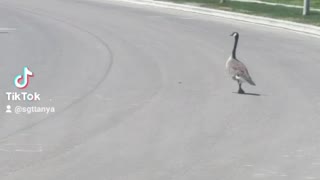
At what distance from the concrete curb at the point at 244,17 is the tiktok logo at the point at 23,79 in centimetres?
1202

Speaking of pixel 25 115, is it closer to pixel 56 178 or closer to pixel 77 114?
pixel 77 114

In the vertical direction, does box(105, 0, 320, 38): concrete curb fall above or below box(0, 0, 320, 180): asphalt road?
below

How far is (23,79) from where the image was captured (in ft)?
67.3

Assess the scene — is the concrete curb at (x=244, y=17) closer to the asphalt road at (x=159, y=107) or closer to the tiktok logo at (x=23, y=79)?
the asphalt road at (x=159, y=107)

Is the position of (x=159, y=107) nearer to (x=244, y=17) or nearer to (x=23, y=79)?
(x=23, y=79)

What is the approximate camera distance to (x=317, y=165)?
1270 centimetres

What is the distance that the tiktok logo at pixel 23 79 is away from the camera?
1978 centimetres

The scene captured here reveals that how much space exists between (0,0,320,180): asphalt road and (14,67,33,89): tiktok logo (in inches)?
6.3

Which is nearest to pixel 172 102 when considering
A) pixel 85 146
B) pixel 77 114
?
pixel 77 114

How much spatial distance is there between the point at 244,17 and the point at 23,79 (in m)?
16.4

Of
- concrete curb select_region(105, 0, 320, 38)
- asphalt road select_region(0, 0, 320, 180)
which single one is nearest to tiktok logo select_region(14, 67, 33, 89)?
asphalt road select_region(0, 0, 320, 180)

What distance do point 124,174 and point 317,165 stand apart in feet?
8.33

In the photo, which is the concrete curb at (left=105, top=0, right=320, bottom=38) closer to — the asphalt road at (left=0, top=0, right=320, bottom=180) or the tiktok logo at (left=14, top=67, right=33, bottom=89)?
the asphalt road at (left=0, top=0, right=320, bottom=180)

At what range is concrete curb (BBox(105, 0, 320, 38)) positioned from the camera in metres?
31.5
